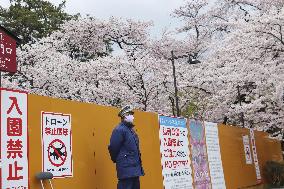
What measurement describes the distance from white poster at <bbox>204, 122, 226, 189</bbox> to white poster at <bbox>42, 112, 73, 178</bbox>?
5.66 metres

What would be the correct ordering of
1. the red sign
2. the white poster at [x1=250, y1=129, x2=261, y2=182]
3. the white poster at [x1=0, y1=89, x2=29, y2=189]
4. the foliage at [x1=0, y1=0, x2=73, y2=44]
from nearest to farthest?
1. the white poster at [x1=0, y1=89, x2=29, y2=189]
2. the red sign
3. the white poster at [x1=250, y1=129, x2=261, y2=182]
4. the foliage at [x1=0, y1=0, x2=73, y2=44]

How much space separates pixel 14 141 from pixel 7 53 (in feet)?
3.90

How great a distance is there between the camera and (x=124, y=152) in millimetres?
6742

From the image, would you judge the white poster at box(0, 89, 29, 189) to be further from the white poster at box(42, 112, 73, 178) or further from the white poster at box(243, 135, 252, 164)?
the white poster at box(243, 135, 252, 164)

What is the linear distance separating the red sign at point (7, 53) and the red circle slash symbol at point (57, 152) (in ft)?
3.62

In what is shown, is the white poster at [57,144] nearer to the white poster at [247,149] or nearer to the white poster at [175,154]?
the white poster at [175,154]

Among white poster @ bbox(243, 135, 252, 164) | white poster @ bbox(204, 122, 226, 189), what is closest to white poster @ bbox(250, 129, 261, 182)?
white poster @ bbox(243, 135, 252, 164)

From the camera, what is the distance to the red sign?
230 inches

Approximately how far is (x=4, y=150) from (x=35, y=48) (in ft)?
69.3

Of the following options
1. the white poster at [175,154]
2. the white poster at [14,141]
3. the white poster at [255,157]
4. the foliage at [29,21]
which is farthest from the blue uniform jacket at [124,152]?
the foliage at [29,21]

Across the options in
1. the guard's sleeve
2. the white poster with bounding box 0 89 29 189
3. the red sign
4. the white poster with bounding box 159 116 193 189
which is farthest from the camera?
the white poster with bounding box 159 116 193 189

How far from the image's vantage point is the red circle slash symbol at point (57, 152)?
20.1 ft

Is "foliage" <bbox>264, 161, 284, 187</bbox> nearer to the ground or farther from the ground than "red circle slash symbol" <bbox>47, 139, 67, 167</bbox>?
nearer to the ground

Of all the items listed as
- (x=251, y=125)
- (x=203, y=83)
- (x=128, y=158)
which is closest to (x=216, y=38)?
(x=203, y=83)
